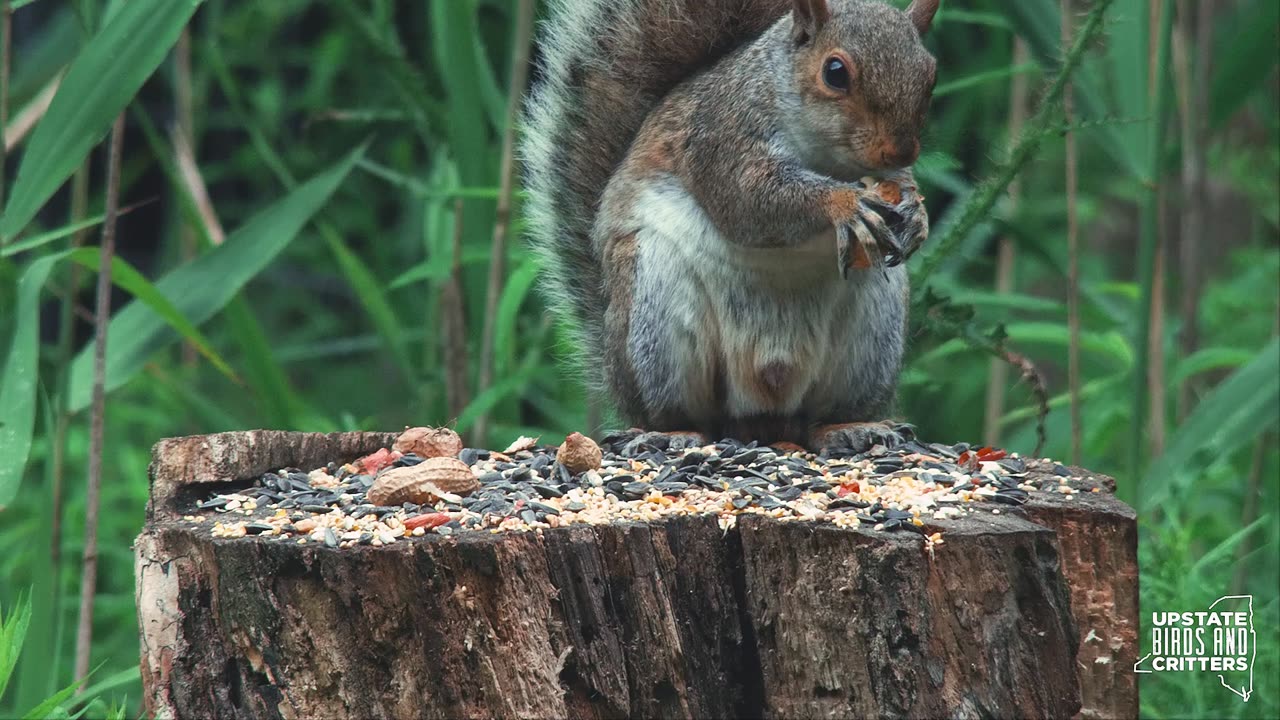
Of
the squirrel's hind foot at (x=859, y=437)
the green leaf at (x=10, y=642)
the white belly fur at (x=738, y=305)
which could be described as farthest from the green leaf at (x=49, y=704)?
the squirrel's hind foot at (x=859, y=437)

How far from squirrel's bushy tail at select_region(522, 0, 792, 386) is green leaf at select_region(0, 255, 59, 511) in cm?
97

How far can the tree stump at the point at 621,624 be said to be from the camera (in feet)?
5.10

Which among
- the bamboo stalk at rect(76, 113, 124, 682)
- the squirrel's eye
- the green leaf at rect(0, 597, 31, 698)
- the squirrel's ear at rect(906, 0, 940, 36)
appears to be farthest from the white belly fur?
the green leaf at rect(0, 597, 31, 698)

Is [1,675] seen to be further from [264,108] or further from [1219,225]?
[1219,225]

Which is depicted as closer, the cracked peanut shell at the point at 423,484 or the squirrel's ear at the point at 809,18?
the cracked peanut shell at the point at 423,484

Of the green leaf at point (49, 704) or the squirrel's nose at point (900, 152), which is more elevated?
the squirrel's nose at point (900, 152)

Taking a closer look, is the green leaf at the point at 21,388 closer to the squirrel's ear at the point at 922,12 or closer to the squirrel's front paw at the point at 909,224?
the squirrel's front paw at the point at 909,224

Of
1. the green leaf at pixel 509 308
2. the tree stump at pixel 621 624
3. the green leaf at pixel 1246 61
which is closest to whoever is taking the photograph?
the tree stump at pixel 621 624

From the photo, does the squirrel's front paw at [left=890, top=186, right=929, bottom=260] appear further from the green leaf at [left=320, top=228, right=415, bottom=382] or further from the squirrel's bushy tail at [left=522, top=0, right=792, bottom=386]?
the green leaf at [left=320, top=228, right=415, bottom=382]

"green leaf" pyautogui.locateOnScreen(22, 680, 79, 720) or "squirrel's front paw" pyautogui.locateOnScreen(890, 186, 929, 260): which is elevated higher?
"squirrel's front paw" pyautogui.locateOnScreen(890, 186, 929, 260)

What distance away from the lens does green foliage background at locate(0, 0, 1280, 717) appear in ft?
7.18

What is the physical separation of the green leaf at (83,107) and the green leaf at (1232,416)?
1661mm

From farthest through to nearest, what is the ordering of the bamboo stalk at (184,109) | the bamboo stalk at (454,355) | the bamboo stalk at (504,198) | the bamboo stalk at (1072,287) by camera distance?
the bamboo stalk at (184,109)
the bamboo stalk at (454,355)
the bamboo stalk at (504,198)
the bamboo stalk at (1072,287)

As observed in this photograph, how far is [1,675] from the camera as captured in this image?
1751mm
